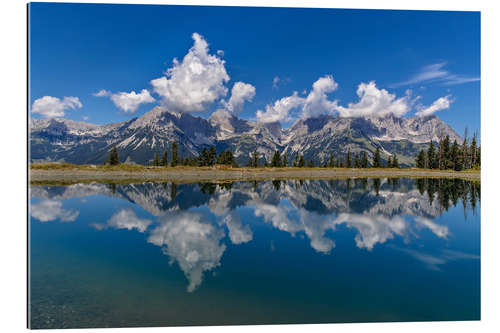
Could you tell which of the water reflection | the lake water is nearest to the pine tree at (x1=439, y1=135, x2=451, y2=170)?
the water reflection

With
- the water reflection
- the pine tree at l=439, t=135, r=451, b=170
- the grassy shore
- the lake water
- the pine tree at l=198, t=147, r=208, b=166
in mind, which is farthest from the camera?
the pine tree at l=198, t=147, r=208, b=166

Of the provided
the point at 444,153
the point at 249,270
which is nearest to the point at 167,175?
the point at 249,270

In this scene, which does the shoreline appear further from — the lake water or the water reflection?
the lake water

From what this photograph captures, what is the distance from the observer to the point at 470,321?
6859 millimetres

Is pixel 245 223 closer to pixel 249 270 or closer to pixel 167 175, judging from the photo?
pixel 249 270

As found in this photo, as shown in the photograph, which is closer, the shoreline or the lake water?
the lake water

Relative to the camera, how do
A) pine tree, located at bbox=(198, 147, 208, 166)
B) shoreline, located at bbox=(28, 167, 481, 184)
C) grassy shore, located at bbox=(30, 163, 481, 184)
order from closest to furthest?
shoreline, located at bbox=(28, 167, 481, 184), grassy shore, located at bbox=(30, 163, 481, 184), pine tree, located at bbox=(198, 147, 208, 166)

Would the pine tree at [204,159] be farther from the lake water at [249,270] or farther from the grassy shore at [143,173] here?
the lake water at [249,270]

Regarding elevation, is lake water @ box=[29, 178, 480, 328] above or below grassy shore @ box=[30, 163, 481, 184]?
below

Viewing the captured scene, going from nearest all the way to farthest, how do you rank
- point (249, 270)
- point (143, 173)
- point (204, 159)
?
A: point (249, 270) → point (143, 173) → point (204, 159)

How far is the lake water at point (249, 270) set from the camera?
6.14 meters

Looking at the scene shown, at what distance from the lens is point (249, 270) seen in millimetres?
7836

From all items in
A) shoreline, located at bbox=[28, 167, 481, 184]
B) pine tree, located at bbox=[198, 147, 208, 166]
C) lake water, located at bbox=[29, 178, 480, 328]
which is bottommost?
lake water, located at bbox=[29, 178, 480, 328]

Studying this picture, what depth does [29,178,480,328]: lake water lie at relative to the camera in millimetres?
6137
